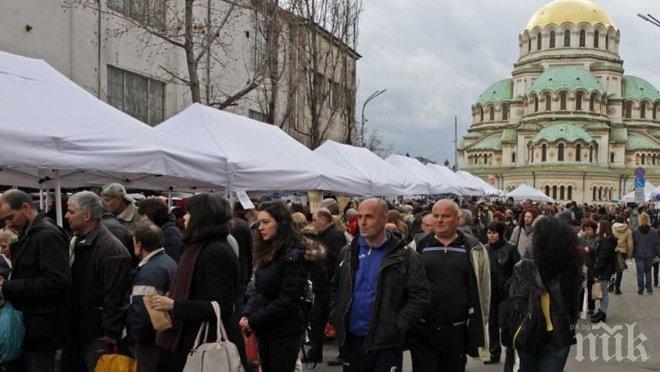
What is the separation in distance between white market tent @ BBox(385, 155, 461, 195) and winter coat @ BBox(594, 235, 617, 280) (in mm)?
7794

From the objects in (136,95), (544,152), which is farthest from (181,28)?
(544,152)

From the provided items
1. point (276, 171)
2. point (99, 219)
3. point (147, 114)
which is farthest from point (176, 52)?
point (99, 219)

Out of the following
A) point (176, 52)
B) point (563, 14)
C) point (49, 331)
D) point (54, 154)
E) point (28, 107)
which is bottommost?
point (49, 331)

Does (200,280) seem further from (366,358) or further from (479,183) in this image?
(479,183)

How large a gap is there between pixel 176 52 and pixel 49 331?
1970 cm

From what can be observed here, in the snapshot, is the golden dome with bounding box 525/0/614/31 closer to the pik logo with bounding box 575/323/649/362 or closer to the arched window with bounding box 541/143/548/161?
the arched window with bounding box 541/143/548/161

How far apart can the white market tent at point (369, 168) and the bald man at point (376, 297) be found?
8901mm

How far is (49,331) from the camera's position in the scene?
5.24 m

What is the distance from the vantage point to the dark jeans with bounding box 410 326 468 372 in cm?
586

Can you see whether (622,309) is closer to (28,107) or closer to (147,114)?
(28,107)

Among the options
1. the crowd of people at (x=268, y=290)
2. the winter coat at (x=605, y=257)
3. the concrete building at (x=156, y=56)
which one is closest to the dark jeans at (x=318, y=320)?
the crowd of people at (x=268, y=290)

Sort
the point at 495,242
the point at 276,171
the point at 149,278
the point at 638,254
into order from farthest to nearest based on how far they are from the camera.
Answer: the point at 638,254 < the point at 276,171 < the point at 495,242 < the point at 149,278

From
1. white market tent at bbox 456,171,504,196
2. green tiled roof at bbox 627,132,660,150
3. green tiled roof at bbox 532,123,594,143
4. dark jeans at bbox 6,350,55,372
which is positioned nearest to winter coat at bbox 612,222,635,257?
dark jeans at bbox 6,350,55,372

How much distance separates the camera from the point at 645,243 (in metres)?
17.4
